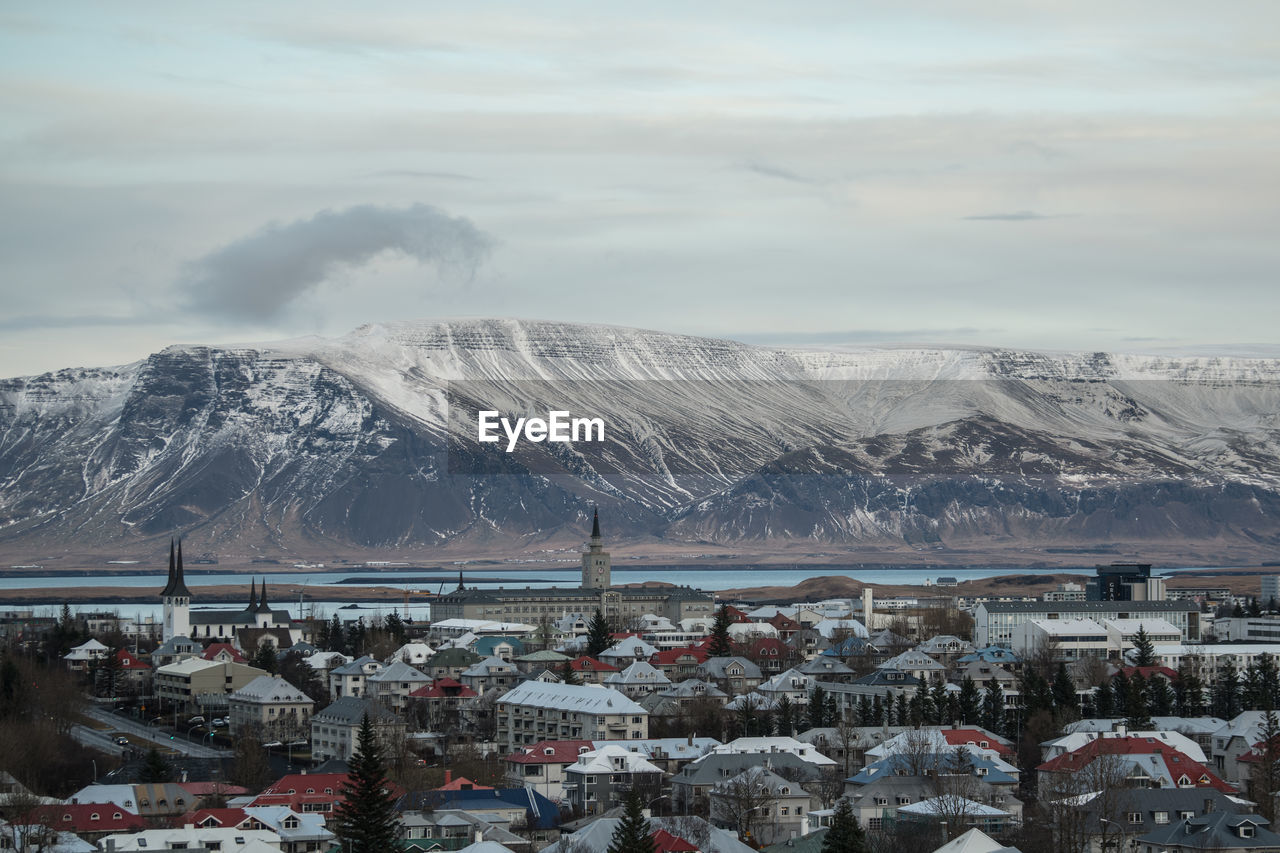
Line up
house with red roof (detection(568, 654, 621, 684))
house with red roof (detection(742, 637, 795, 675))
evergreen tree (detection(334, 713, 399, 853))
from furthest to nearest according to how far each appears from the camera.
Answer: house with red roof (detection(742, 637, 795, 675)) → house with red roof (detection(568, 654, 621, 684)) → evergreen tree (detection(334, 713, 399, 853))

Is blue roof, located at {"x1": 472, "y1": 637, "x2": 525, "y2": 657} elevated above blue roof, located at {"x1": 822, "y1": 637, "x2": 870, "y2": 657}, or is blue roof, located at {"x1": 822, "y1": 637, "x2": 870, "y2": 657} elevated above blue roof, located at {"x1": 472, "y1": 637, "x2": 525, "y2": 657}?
blue roof, located at {"x1": 822, "y1": 637, "x2": 870, "y2": 657}

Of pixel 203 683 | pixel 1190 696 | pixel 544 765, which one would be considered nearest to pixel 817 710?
pixel 1190 696

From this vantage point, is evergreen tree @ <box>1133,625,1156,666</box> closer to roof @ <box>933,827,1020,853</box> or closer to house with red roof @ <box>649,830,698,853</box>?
roof @ <box>933,827,1020,853</box>

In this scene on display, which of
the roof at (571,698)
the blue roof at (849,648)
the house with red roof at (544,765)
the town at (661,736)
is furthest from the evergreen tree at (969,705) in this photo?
the blue roof at (849,648)

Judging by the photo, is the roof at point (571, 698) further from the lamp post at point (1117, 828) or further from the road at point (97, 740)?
the lamp post at point (1117, 828)

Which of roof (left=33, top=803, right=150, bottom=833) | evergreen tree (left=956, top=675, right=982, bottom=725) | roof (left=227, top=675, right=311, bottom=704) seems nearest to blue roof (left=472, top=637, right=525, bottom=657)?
roof (left=227, top=675, right=311, bottom=704)

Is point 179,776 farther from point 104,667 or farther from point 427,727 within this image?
point 104,667
